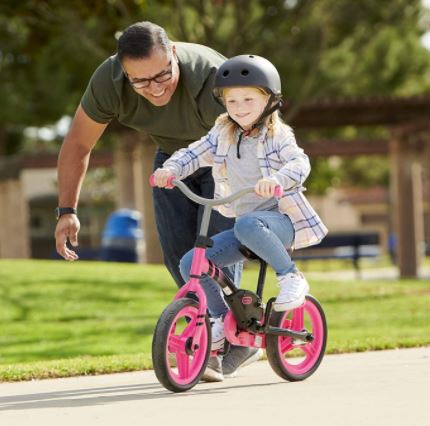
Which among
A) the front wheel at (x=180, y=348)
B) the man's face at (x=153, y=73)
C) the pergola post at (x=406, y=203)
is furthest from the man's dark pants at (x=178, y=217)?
the pergola post at (x=406, y=203)

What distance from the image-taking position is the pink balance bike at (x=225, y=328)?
495 centimetres

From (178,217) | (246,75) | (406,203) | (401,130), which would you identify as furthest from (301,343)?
(406,203)

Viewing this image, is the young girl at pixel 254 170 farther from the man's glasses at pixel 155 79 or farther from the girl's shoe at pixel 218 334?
the man's glasses at pixel 155 79

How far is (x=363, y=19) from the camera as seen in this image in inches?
865

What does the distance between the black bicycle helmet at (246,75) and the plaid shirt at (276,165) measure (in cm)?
22

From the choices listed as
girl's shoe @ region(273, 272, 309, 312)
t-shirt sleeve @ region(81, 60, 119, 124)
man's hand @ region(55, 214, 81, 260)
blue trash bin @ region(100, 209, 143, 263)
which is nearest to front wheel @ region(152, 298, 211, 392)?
girl's shoe @ region(273, 272, 309, 312)

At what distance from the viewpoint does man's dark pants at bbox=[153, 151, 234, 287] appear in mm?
5953

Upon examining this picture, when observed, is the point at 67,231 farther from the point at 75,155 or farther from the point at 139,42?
the point at 139,42

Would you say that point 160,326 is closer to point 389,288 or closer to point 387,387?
point 387,387

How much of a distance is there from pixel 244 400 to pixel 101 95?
181 cm

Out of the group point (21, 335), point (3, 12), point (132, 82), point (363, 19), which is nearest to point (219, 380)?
point (132, 82)

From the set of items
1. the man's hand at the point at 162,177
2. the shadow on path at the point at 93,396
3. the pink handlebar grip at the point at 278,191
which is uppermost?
the man's hand at the point at 162,177

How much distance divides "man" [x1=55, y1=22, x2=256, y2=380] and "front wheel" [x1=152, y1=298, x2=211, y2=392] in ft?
1.97

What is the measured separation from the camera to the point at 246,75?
5.14 metres
